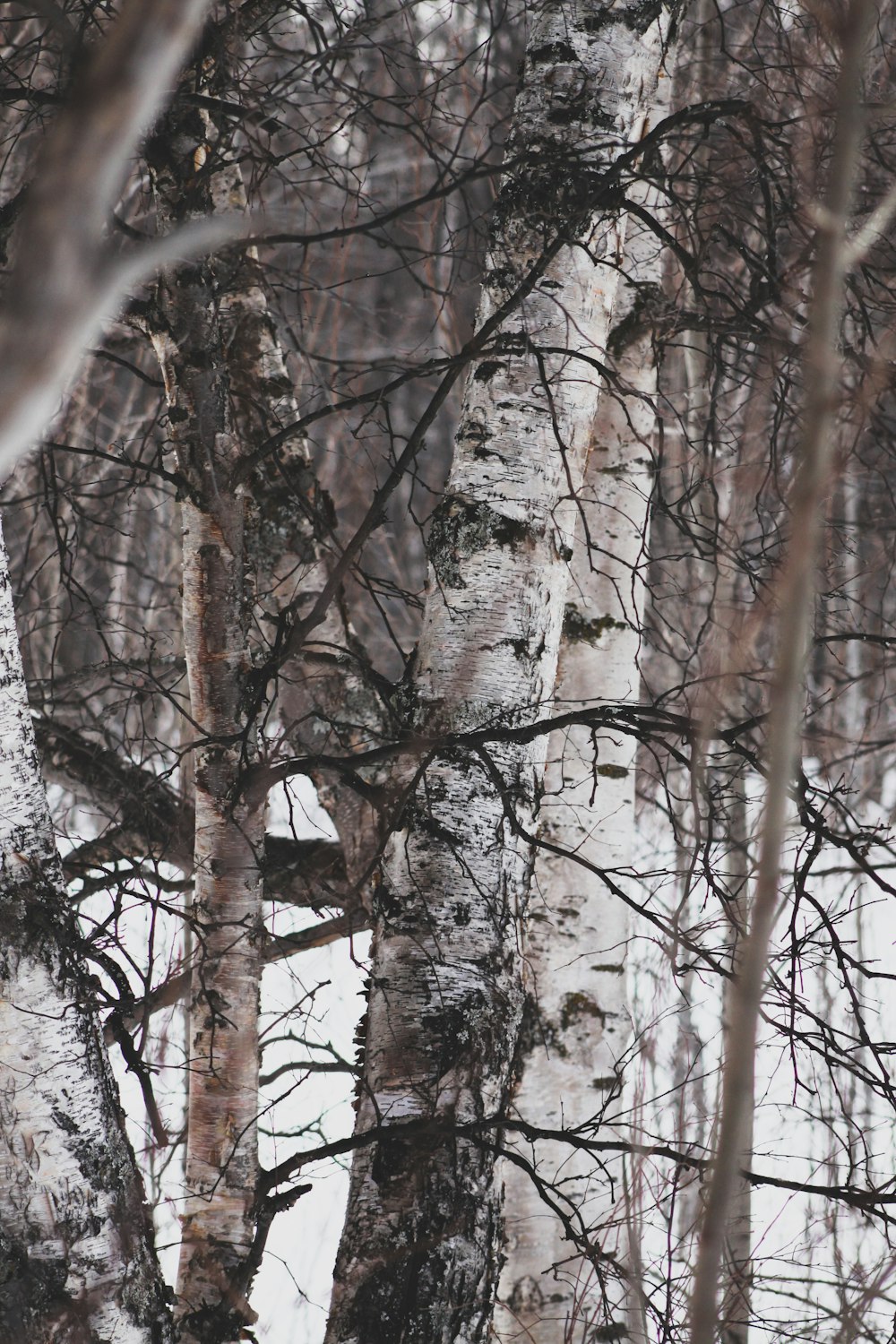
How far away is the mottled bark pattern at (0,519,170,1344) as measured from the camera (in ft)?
4.47

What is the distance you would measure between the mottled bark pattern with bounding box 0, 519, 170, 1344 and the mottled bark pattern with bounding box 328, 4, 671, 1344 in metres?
0.31

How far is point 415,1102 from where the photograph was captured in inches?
60.4

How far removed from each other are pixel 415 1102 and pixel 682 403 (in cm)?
437

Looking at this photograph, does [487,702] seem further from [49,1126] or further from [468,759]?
[49,1126]

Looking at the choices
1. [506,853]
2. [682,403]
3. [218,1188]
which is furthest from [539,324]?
[682,403]

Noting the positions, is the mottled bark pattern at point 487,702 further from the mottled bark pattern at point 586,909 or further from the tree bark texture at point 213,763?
the mottled bark pattern at point 586,909

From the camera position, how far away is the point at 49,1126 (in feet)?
4.56

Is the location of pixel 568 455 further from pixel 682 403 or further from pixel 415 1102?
pixel 682 403

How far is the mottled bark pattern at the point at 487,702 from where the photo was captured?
4.88ft

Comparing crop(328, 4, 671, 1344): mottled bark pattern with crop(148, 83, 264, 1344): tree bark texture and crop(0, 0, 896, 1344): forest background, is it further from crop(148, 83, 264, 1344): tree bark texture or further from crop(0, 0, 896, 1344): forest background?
crop(148, 83, 264, 1344): tree bark texture

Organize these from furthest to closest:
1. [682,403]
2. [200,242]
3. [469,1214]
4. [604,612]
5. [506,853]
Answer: [682,403] → [604,612] → [506,853] → [469,1214] → [200,242]

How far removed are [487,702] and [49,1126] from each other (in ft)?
2.82

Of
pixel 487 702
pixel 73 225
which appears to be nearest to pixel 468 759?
pixel 487 702

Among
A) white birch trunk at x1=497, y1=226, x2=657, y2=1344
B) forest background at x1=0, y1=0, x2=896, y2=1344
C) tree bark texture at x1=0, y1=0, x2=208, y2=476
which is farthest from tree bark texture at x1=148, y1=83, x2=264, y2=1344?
tree bark texture at x1=0, y1=0, x2=208, y2=476
